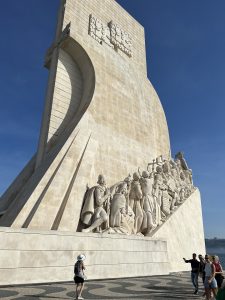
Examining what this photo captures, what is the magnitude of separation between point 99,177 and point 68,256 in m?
2.70

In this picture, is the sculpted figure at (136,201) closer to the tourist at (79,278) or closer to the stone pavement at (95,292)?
the stone pavement at (95,292)

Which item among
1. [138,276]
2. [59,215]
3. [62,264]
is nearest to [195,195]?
[138,276]

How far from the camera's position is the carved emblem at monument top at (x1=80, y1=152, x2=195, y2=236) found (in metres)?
7.45

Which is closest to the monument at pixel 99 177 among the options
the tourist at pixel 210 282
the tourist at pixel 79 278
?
the tourist at pixel 79 278

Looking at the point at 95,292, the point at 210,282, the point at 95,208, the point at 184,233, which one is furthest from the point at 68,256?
the point at 184,233

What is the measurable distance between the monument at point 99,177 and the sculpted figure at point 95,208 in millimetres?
26

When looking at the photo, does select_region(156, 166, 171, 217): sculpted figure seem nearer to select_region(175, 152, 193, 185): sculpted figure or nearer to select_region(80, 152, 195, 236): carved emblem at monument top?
select_region(80, 152, 195, 236): carved emblem at monument top

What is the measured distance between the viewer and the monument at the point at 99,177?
605 cm

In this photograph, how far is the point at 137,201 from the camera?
29.3 feet

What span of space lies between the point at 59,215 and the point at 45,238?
1477 millimetres

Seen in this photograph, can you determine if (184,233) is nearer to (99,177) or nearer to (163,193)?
(163,193)

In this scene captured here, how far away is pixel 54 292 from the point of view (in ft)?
14.5

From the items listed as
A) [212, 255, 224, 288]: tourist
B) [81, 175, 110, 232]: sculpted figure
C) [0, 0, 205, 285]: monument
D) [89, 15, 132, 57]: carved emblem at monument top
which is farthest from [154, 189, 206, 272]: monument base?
[89, 15, 132, 57]: carved emblem at monument top

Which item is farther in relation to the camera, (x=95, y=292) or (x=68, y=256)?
(x=68, y=256)
